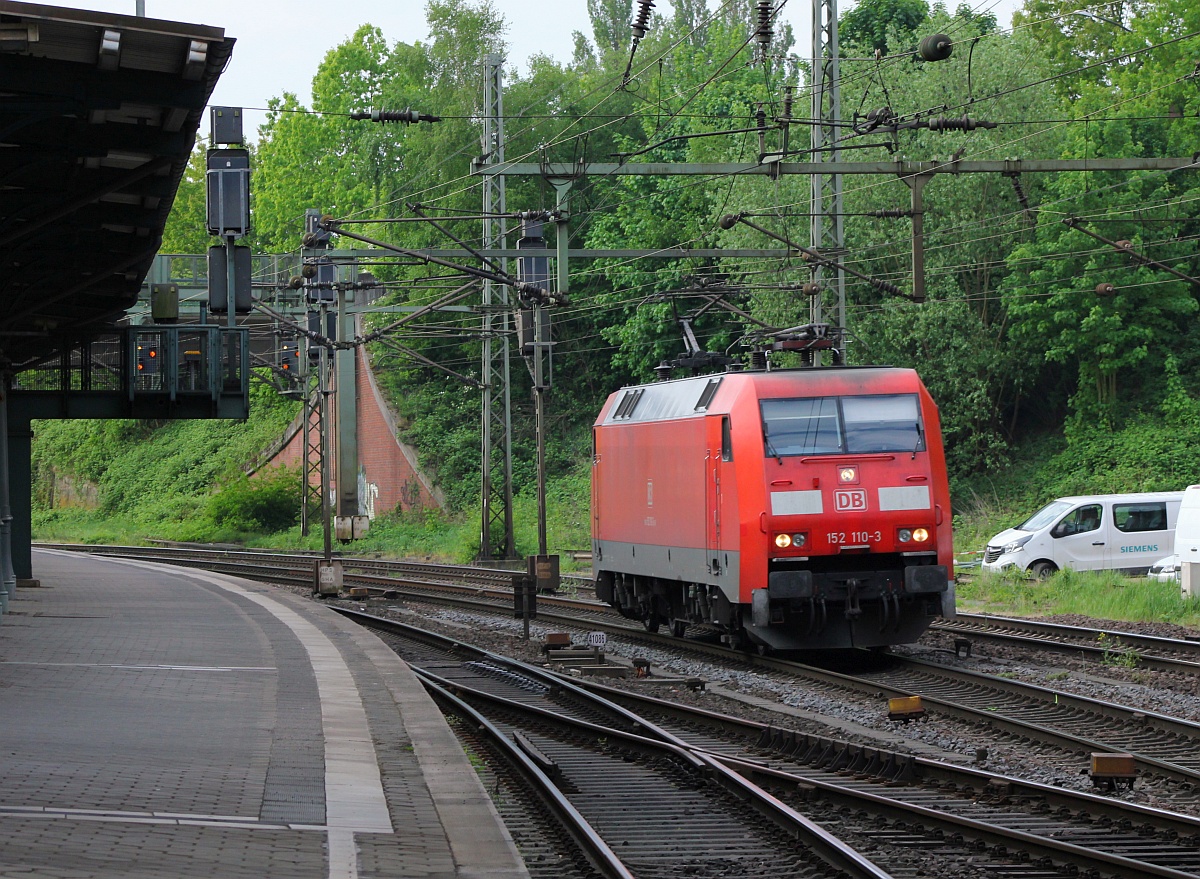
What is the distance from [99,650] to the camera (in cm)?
1625

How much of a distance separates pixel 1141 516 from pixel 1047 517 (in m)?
1.73

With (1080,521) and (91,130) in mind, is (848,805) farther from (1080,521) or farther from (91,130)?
(1080,521)

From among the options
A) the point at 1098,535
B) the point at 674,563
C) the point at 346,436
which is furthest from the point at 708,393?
the point at 346,436

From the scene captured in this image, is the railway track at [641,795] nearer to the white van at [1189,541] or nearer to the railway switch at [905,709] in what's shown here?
→ the railway switch at [905,709]

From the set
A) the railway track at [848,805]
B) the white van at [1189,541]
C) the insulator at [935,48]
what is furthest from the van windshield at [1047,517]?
the railway track at [848,805]

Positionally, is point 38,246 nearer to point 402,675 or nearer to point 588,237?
point 402,675

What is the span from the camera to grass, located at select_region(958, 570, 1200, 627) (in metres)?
20.8

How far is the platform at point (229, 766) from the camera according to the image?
6727 millimetres

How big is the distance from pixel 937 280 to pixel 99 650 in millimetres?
25979

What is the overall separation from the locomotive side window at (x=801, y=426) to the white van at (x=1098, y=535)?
39.8ft

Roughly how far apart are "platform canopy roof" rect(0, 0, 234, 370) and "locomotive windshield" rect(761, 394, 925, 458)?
674cm

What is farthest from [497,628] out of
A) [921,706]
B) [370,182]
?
[370,182]

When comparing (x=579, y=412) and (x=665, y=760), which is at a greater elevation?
(x=579, y=412)

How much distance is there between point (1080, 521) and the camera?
90.9ft
